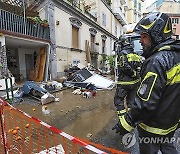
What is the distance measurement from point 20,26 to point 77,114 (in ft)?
18.7

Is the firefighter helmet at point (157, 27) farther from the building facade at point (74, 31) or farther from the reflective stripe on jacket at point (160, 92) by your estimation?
the building facade at point (74, 31)

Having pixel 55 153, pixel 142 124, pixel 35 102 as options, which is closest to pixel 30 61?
pixel 35 102

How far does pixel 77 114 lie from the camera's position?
4.78m

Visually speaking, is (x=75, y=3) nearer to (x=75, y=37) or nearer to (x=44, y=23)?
(x=75, y=37)

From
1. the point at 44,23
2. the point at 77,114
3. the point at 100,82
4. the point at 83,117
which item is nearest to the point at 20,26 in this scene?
the point at 44,23

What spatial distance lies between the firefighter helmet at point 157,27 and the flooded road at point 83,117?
201 cm

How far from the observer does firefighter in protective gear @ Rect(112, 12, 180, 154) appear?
1.43 meters

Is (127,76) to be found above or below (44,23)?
below

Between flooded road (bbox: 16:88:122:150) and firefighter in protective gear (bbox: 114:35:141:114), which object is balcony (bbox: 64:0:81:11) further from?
firefighter in protective gear (bbox: 114:35:141:114)

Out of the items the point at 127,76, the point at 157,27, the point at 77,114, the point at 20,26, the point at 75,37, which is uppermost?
the point at 75,37

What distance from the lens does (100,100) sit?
21.2 feet

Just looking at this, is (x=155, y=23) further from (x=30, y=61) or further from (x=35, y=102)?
(x=30, y=61)

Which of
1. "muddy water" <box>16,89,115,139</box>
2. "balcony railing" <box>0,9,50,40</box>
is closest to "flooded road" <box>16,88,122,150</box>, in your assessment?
"muddy water" <box>16,89,115,139</box>

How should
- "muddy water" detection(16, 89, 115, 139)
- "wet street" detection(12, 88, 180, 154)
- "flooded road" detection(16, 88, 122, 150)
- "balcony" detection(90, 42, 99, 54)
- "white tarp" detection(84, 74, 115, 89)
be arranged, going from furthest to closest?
"balcony" detection(90, 42, 99, 54)
"white tarp" detection(84, 74, 115, 89)
"muddy water" detection(16, 89, 115, 139)
"flooded road" detection(16, 88, 122, 150)
"wet street" detection(12, 88, 180, 154)
